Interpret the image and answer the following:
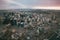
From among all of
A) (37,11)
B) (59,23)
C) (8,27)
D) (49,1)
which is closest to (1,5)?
(8,27)

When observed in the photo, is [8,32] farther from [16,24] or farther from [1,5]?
[1,5]

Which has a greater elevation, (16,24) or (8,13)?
(8,13)

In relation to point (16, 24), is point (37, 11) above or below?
above

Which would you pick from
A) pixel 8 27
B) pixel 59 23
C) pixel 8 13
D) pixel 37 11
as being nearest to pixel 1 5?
pixel 8 13

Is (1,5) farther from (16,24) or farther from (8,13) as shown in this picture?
(16,24)

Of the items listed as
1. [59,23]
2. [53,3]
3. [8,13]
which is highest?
[53,3]

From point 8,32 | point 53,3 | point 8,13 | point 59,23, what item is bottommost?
point 8,32

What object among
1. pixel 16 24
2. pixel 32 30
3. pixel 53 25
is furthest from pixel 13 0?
pixel 53 25
